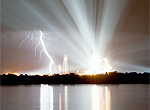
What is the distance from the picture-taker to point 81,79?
3897 cm

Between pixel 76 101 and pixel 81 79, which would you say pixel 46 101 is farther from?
pixel 81 79

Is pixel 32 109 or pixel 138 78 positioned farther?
pixel 138 78

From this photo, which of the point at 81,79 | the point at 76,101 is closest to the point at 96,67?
the point at 81,79

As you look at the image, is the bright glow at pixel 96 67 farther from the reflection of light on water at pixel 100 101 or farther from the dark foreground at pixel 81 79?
the reflection of light on water at pixel 100 101

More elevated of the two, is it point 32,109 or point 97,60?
point 97,60

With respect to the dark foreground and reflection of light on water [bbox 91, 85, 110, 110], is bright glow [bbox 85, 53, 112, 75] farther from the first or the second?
reflection of light on water [bbox 91, 85, 110, 110]

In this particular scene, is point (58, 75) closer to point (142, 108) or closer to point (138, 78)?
point (138, 78)

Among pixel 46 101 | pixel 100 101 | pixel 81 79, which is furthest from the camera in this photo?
pixel 81 79

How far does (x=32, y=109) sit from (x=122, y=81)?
29.9 m

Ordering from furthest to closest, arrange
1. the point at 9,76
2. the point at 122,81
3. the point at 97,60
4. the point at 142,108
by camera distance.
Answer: the point at 97,60, the point at 9,76, the point at 122,81, the point at 142,108

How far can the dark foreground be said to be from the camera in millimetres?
37812

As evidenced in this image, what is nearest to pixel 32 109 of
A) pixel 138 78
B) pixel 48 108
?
pixel 48 108

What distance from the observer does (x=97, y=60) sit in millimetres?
45500

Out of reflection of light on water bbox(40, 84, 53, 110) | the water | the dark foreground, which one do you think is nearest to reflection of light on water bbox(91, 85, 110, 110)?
the water
